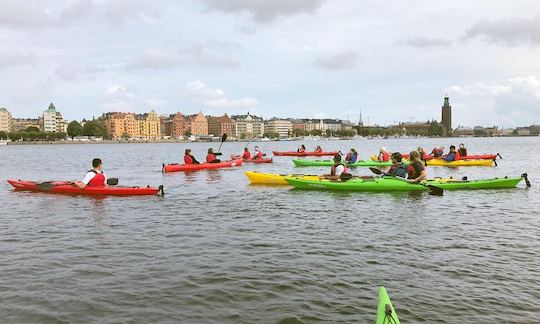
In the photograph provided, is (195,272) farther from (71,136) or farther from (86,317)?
(71,136)

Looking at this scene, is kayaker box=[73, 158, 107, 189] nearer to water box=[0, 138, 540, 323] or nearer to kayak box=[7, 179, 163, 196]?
kayak box=[7, 179, 163, 196]

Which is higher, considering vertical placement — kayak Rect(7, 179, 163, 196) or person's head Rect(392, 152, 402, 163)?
person's head Rect(392, 152, 402, 163)

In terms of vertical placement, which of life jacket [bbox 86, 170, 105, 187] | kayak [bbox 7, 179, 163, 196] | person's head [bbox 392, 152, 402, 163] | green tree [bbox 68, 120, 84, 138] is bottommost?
kayak [bbox 7, 179, 163, 196]

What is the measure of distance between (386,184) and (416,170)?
4.60 ft

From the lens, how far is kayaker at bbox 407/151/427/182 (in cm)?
1881

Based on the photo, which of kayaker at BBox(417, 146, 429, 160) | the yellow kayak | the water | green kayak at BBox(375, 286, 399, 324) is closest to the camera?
green kayak at BBox(375, 286, 399, 324)

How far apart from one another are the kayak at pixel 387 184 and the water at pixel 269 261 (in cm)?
196

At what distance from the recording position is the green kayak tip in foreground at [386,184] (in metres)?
18.8

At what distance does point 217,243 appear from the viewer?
428 inches

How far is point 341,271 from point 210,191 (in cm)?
1328

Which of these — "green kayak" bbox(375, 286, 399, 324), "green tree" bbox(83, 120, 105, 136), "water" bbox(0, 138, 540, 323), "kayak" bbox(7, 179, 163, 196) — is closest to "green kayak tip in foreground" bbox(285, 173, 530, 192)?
"water" bbox(0, 138, 540, 323)

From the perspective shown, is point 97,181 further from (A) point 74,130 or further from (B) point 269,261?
(A) point 74,130

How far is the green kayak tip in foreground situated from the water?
6.30ft

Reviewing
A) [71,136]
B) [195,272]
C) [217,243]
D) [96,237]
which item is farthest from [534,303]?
[71,136]
